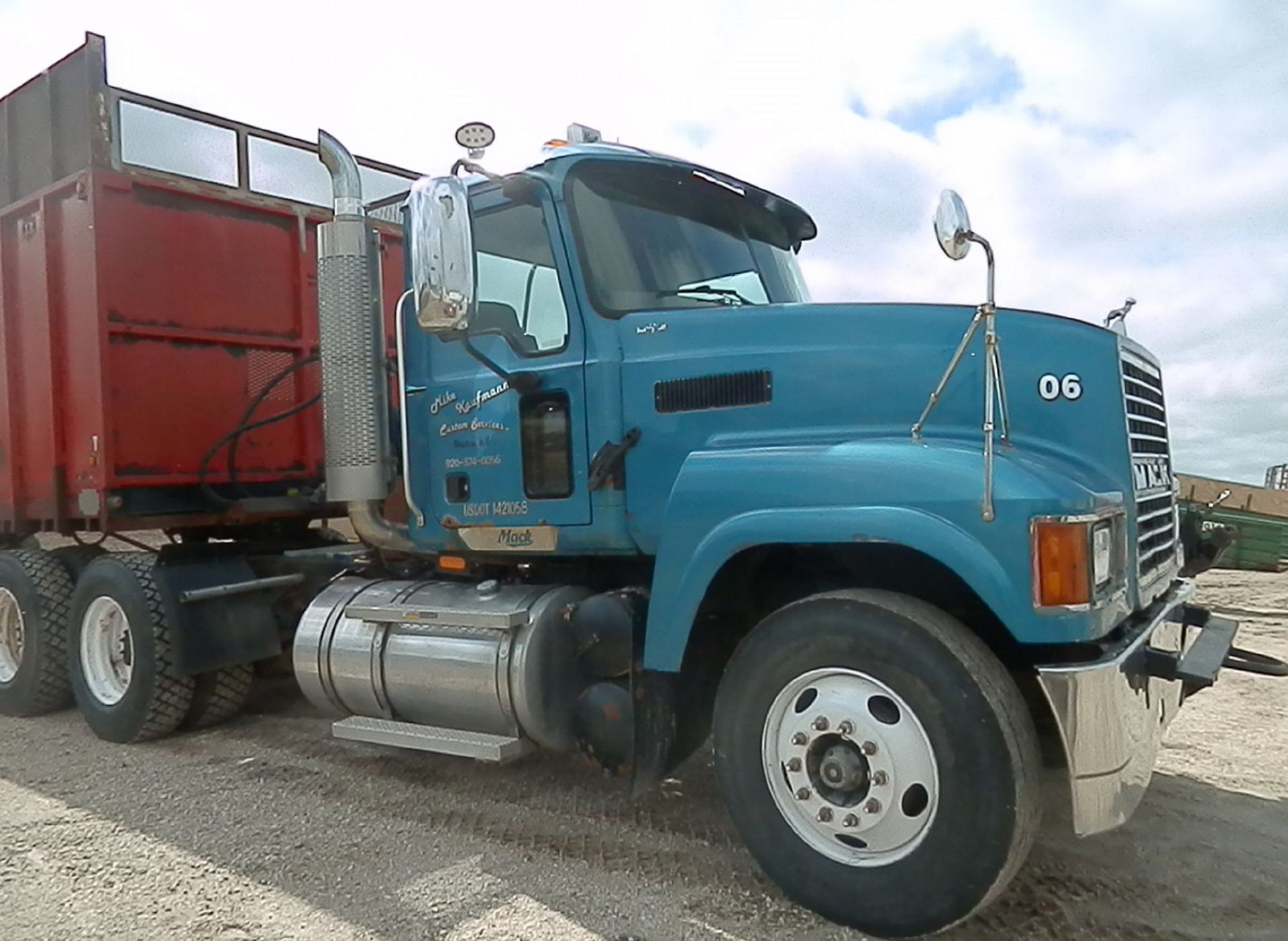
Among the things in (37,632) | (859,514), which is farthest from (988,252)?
(37,632)

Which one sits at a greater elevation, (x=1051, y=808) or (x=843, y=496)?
(x=843, y=496)

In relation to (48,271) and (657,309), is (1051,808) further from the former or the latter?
(48,271)

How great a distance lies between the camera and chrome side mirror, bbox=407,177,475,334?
3781 mm

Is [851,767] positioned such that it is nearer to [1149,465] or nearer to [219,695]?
[1149,465]

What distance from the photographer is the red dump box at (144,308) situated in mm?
5637

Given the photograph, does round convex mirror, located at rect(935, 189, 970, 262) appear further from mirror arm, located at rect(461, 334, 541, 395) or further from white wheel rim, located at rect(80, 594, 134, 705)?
white wheel rim, located at rect(80, 594, 134, 705)

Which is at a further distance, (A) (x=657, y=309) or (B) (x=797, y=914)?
(A) (x=657, y=309)

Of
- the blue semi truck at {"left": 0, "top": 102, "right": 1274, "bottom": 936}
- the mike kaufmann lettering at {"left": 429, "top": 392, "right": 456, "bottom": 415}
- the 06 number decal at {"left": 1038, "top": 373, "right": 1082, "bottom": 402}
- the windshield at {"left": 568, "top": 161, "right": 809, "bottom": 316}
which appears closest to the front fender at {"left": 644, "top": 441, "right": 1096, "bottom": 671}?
the blue semi truck at {"left": 0, "top": 102, "right": 1274, "bottom": 936}

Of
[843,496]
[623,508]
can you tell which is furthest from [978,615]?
[623,508]

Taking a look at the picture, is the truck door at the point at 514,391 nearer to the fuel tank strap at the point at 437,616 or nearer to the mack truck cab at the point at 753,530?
the mack truck cab at the point at 753,530

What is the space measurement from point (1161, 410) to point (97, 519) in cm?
541

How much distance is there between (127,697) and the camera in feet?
18.2

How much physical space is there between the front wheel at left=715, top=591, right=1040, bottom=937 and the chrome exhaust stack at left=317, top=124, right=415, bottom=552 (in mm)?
2263

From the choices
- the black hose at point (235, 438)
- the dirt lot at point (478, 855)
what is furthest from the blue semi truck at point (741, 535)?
the black hose at point (235, 438)
